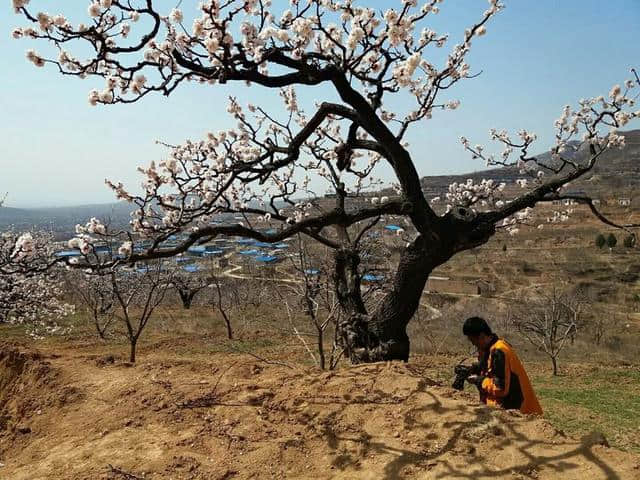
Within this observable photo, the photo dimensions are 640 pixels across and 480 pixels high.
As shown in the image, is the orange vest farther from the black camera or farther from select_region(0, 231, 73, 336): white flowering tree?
select_region(0, 231, 73, 336): white flowering tree

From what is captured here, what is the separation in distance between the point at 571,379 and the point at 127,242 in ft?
43.1

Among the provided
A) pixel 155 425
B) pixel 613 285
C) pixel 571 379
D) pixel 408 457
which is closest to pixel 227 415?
pixel 155 425

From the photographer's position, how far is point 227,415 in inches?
157

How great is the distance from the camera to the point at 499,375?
12.2 feet

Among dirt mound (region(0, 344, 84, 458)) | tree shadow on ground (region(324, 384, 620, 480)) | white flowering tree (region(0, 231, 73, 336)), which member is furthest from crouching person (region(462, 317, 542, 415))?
dirt mound (region(0, 344, 84, 458))

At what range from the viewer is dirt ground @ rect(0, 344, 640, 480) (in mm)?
2955

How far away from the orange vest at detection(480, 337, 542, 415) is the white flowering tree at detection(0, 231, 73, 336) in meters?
3.77

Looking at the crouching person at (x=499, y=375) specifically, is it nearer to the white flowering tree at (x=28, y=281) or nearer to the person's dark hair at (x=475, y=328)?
the person's dark hair at (x=475, y=328)

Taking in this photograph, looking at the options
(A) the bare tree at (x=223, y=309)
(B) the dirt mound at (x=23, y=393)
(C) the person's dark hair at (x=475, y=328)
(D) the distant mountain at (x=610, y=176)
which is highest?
(D) the distant mountain at (x=610, y=176)

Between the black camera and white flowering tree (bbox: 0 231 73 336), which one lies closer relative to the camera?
white flowering tree (bbox: 0 231 73 336)

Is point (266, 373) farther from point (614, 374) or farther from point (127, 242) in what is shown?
point (614, 374)

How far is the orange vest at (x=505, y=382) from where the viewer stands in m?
3.70

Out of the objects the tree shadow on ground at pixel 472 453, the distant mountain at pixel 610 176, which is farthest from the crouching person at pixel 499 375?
the distant mountain at pixel 610 176

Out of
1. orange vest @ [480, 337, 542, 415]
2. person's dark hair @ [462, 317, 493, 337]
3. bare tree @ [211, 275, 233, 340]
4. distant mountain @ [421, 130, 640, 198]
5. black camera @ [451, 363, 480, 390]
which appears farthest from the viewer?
distant mountain @ [421, 130, 640, 198]
